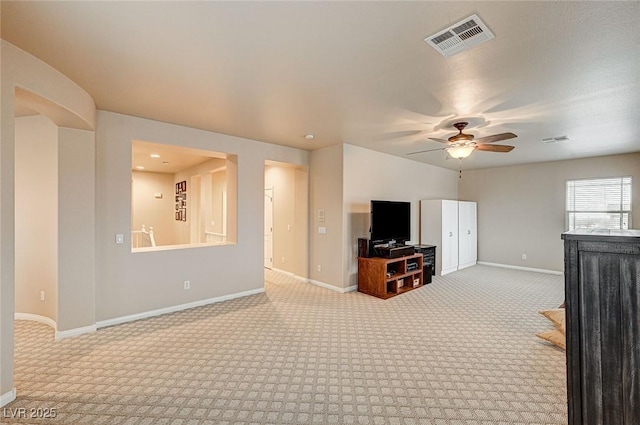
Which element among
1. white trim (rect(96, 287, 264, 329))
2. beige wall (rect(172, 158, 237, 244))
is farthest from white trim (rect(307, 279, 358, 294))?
beige wall (rect(172, 158, 237, 244))

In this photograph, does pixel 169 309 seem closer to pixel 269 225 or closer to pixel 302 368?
pixel 302 368

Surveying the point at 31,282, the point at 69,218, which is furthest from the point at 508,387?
the point at 31,282

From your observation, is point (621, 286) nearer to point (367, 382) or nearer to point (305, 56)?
point (367, 382)

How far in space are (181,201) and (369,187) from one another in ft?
19.2

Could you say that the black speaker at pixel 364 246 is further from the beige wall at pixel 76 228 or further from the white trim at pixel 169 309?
the beige wall at pixel 76 228

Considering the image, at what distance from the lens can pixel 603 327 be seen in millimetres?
1264

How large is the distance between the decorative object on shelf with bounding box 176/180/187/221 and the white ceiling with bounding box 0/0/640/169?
4882 millimetres

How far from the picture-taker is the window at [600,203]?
18.9 ft

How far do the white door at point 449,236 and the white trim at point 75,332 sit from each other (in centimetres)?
616

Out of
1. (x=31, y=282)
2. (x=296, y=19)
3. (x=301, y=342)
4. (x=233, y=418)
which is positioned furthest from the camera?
(x=31, y=282)

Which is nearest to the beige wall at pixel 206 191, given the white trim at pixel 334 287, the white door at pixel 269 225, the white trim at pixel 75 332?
the white door at pixel 269 225

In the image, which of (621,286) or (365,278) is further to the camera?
(365,278)

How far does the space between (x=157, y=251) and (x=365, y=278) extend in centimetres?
326

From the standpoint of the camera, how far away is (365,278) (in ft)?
16.4
